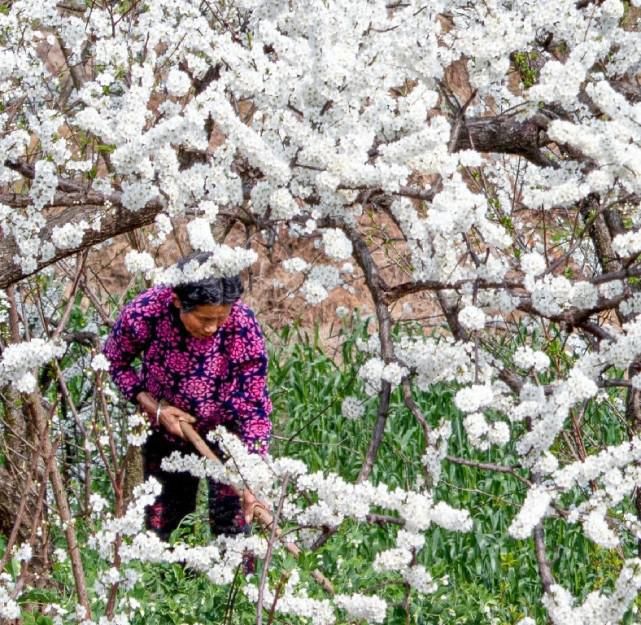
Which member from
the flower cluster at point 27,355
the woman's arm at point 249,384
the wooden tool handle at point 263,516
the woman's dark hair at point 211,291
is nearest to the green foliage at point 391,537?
the wooden tool handle at point 263,516

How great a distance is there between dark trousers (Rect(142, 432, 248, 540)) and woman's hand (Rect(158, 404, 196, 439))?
236 millimetres

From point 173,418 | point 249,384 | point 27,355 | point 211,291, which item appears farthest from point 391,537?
point 27,355

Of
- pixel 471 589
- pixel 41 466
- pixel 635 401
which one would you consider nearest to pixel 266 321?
pixel 41 466

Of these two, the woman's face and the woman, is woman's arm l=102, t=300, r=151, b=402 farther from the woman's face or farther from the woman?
the woman's face

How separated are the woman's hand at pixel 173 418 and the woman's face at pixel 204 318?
1.28 ft

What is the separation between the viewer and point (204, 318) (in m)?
5.34

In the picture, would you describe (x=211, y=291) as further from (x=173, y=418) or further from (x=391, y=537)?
(x=391, y=537)

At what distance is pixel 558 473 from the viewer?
3.65 metres

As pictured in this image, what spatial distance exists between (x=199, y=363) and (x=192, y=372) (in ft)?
0.16

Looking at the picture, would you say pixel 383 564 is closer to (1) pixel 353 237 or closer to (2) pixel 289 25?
(1) pixel 353 237

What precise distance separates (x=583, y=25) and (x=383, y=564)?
1881 mm

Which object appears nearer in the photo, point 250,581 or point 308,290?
point 308,290

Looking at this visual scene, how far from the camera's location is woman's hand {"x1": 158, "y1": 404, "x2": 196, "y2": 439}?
5648mm

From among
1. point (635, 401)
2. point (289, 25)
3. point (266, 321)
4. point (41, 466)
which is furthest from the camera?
point (266, 321)
